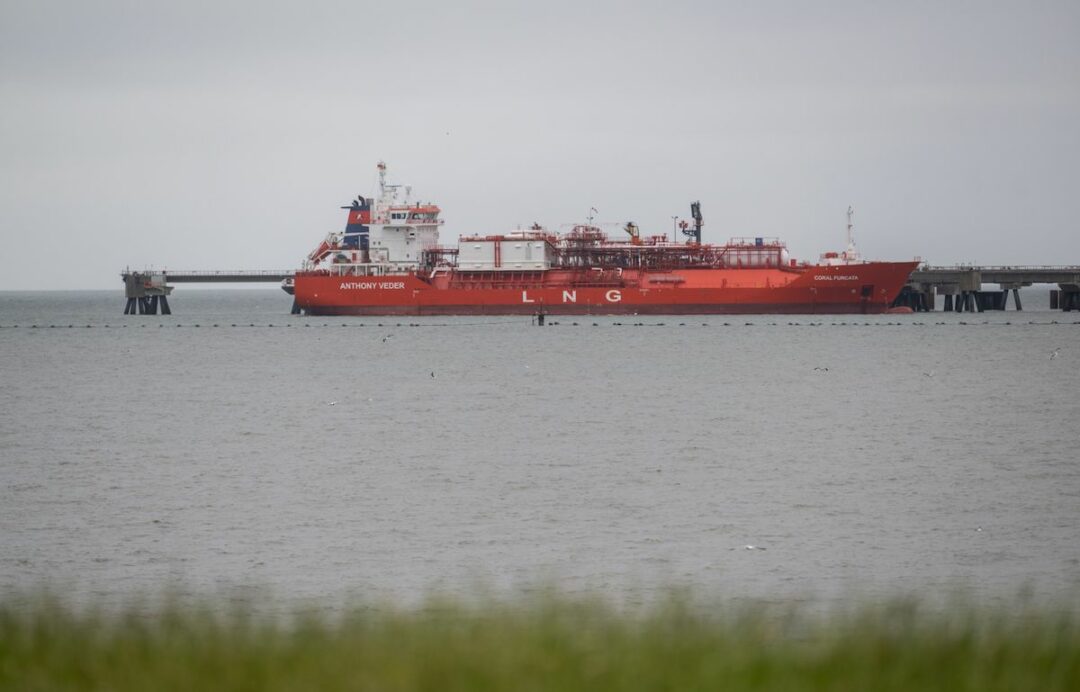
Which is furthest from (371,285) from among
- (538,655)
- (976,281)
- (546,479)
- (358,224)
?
(538,655)

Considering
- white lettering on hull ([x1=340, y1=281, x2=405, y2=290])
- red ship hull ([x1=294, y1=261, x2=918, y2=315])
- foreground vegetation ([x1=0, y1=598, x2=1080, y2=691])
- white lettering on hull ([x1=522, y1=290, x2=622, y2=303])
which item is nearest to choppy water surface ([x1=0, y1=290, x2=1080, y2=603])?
foreground vegetation ([x1=0, y1=598, x2=1080, y2=691])

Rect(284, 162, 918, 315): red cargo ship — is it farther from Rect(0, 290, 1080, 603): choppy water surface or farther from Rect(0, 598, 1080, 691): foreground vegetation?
Rect(0, 598, 1080, 691): foreground vegetation

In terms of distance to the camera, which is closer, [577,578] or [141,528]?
[577,578]

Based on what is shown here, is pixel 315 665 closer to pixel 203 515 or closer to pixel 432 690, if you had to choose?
pixel 432 690

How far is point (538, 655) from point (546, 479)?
19.5m

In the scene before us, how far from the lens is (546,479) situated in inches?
1086

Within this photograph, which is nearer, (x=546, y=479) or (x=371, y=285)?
(x=546, y=479)

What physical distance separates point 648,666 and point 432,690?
4.00 feet

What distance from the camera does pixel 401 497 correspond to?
2523 cm

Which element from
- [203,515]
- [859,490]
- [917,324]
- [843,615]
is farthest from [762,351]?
[843,615]

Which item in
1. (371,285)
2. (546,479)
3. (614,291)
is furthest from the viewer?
(371,285)

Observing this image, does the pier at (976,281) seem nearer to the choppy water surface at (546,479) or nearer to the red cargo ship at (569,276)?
the red cargo ship at (569,276)

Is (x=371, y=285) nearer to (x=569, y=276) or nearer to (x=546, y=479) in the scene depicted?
(x=569, y=276)

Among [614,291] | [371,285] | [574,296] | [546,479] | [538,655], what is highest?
[371,285]
